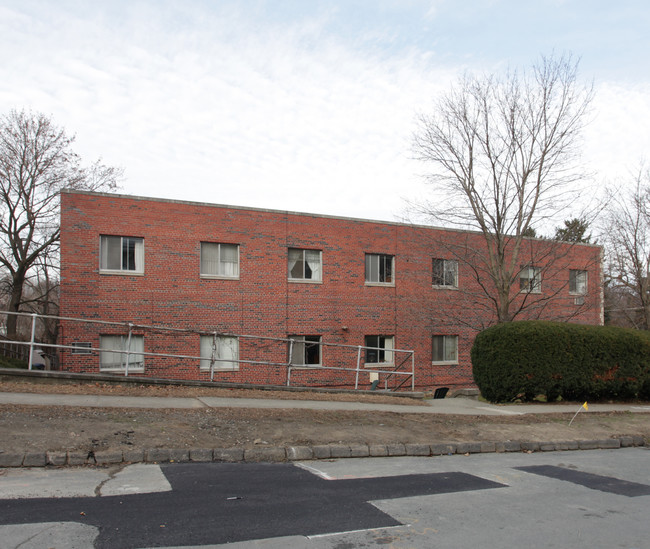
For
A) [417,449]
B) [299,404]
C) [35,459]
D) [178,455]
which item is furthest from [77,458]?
[299,404]

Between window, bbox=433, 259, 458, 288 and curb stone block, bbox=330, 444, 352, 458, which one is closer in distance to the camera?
curb stone block, bbox=330, 444, 352, 458

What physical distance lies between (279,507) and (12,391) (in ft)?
25.7

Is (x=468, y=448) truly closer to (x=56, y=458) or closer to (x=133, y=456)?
(x=133, y=456)

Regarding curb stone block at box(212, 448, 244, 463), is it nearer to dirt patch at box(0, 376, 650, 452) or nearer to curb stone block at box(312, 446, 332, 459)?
dirt patch at box(0, 376, 650, 452)

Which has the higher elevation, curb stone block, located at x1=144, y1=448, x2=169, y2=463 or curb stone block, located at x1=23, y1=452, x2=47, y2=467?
curb stone block, located at x1=23, y1=452, x2=47, y2=467

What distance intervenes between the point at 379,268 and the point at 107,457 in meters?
16.6

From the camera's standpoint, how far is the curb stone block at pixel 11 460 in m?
6.75

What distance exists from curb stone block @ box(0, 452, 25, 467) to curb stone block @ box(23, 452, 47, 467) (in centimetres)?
4

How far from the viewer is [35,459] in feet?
22.6

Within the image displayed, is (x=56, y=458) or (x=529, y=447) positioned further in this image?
(x=529, y=447)

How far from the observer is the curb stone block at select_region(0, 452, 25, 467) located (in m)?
6.75

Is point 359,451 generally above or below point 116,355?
below

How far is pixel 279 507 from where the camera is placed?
5.65 m

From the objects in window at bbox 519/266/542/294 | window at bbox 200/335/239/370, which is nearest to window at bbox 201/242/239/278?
window at bbox 200/335/239/370
